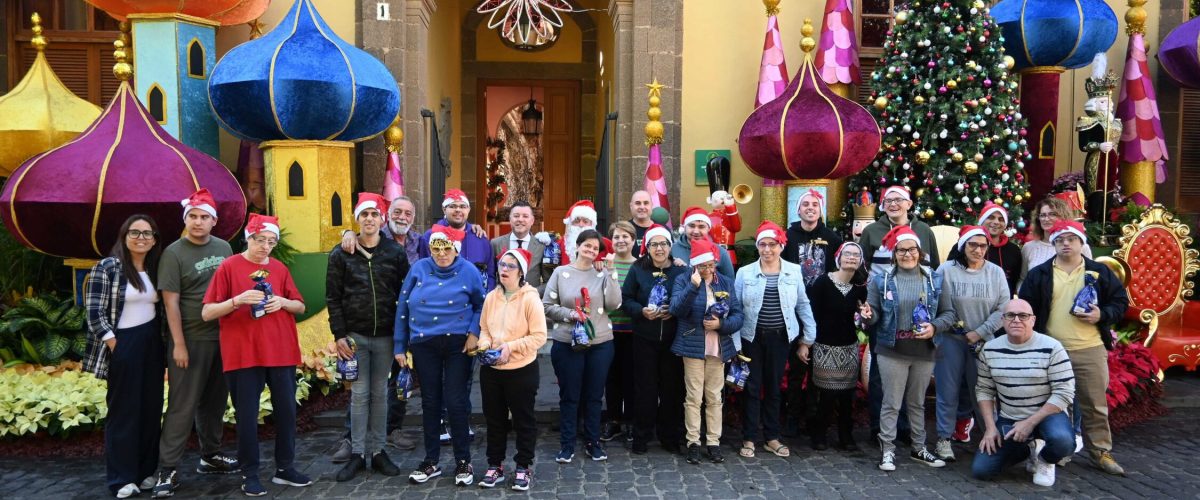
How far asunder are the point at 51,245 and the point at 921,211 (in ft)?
25.7

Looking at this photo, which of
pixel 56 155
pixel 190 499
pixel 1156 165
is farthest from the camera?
pixel 1156 165

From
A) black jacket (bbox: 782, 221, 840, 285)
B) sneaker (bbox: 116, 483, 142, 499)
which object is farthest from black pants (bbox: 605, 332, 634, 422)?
sneaker (bbox: 116, 483, 142, 499)

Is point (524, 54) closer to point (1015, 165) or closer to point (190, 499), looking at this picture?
point (1015, 165)

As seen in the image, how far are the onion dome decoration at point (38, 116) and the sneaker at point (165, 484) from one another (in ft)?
14.6

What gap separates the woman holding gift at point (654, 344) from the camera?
550 centimetres

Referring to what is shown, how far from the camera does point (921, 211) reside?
28.4 feet

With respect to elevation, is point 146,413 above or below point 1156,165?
below

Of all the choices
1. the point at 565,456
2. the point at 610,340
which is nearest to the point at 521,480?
the point at 565,456

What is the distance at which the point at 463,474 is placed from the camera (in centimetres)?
506

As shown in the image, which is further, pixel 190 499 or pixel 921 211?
pixel 921 211

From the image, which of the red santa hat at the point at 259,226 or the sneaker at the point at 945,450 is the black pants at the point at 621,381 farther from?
the red santa hat at the point at 259,226

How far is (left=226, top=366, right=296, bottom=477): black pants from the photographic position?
15.8 ft

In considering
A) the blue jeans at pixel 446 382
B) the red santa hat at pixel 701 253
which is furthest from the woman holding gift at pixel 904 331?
the blue jeans at pixel 446 382

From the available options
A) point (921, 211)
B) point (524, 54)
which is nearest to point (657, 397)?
point (921, 211)
